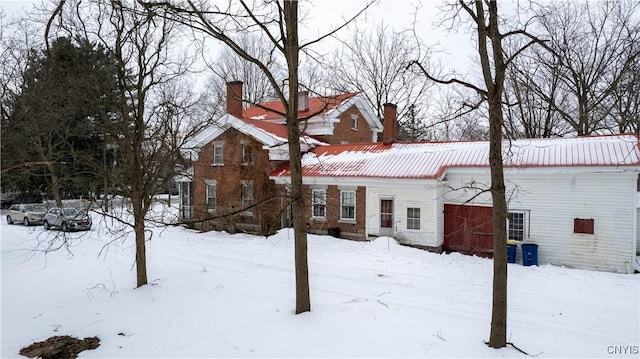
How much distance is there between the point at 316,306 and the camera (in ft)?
32.1

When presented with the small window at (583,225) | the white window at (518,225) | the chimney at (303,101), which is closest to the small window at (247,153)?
the chimney at (303,101)

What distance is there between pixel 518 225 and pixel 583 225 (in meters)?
2.28

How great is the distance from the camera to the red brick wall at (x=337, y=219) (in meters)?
19.6

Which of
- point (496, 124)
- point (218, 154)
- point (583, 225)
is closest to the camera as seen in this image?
point (496, 124)

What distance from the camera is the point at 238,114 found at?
24391mm

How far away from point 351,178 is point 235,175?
731 centimetres

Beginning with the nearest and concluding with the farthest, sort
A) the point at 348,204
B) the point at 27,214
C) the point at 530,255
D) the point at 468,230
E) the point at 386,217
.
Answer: the point at 530,255
the point at 468,230
the point at 386,217
the point at 348,204
the point at 27,214

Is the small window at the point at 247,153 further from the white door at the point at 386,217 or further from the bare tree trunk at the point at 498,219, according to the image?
the bare tree trunk at the point at 498,219

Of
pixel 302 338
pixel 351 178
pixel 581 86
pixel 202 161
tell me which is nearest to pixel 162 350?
pixel 302 338

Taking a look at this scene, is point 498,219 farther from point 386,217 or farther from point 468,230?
point 386,217

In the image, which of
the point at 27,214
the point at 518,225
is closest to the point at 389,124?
the point at 518,225

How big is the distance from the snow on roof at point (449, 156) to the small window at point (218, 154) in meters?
4.02

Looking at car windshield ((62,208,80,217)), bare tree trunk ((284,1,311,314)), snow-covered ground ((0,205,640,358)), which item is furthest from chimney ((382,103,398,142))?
car windshield ((62,208,80,217))

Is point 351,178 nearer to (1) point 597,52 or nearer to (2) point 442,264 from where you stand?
(2) point 442,264
